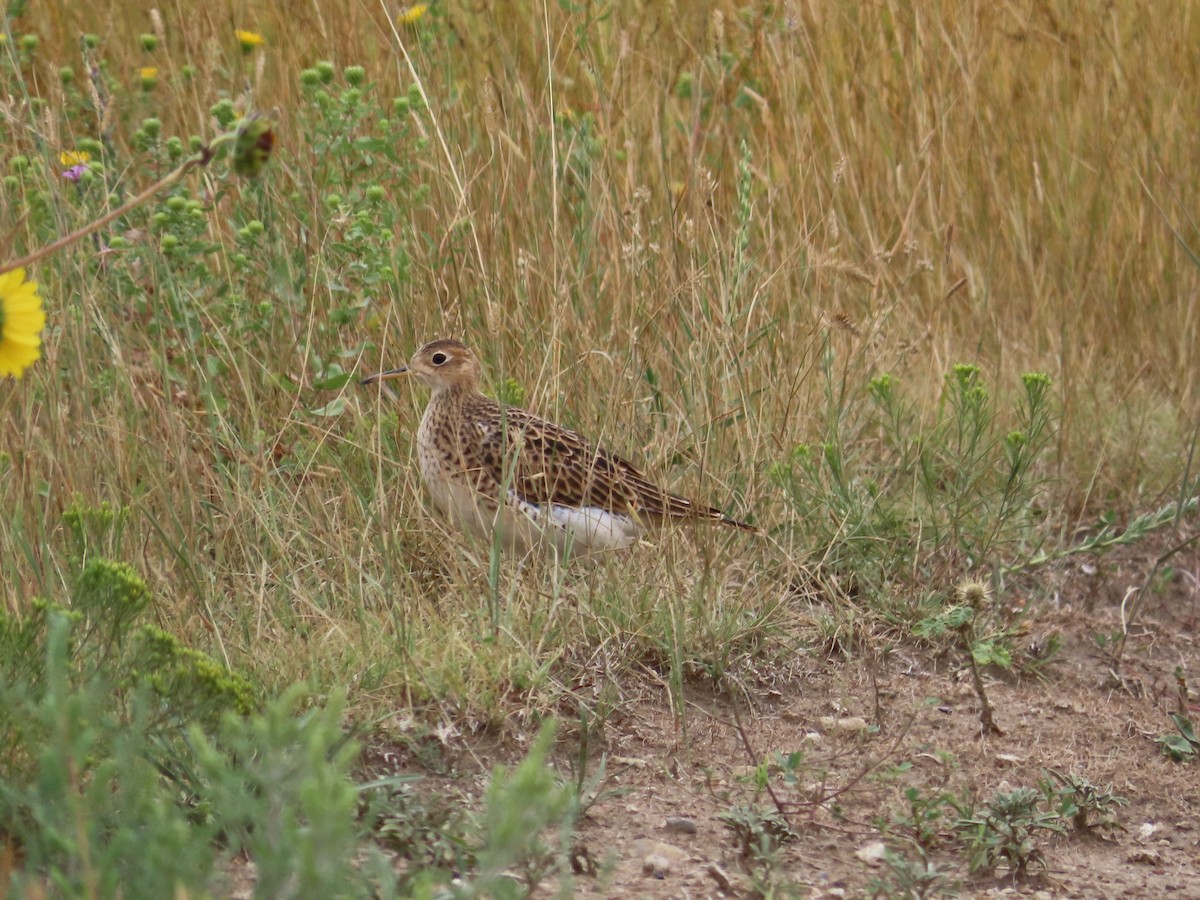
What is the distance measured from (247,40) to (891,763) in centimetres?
330

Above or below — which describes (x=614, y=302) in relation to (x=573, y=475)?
above

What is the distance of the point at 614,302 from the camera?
183 inches

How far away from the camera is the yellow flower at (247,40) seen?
208 inches

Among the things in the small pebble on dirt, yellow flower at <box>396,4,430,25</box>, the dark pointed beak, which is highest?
yellow flower at <box>396,4,430,25</box>

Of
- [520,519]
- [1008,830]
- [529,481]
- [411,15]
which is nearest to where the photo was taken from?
[1008,830]

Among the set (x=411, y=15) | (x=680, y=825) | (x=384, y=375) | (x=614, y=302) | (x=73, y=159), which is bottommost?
(x=680, y=825)

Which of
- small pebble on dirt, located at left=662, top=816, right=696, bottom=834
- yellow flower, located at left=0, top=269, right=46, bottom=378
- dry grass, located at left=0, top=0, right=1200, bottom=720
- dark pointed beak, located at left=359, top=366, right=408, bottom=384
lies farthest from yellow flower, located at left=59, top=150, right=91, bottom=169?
small pebble on dirt, located at left=662, top=816, right=696, bottom=834

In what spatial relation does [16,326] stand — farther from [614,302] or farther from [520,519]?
[614,302]

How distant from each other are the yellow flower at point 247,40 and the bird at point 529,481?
1492mm

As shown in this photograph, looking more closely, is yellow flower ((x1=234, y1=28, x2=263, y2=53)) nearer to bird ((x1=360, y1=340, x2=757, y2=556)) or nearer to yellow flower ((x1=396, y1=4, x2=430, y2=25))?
yellow flower ((x1=396, y1=4, x2=430, y2=25))

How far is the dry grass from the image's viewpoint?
3654mm

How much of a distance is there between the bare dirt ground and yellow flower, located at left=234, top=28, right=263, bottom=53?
9.41 ft

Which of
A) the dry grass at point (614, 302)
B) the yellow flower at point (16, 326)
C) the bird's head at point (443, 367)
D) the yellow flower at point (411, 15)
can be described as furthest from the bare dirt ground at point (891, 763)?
the yellow flower at point (411, 15)

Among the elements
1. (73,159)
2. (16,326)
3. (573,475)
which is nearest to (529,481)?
(573,475)
